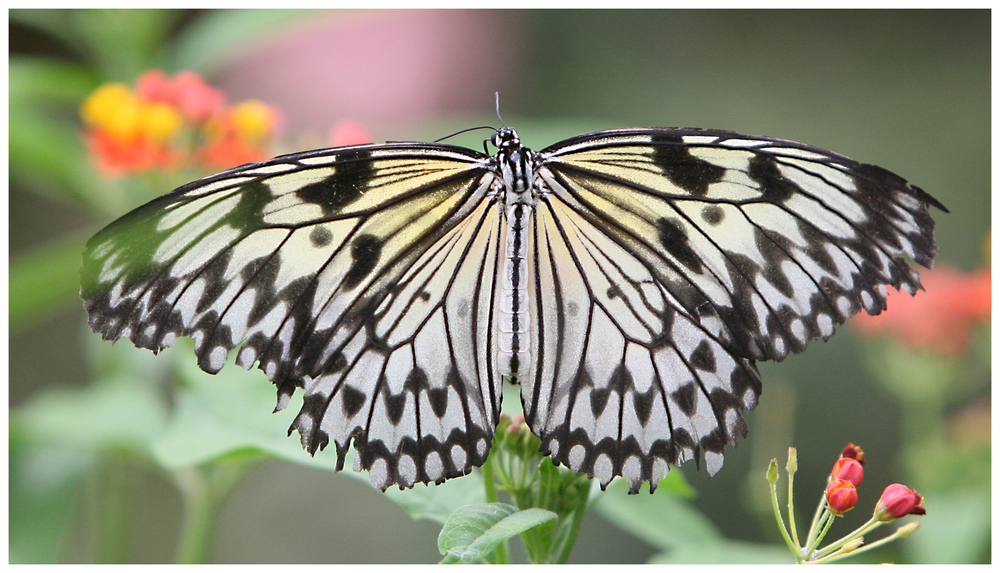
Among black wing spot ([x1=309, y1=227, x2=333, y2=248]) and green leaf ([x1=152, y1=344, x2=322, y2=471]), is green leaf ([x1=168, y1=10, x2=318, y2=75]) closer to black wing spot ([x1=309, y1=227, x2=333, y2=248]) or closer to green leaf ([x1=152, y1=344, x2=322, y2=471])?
green leaf ([x1=152, y1=344, x2=322, y2=471])

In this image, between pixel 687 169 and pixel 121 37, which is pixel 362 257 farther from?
pixel 121 37

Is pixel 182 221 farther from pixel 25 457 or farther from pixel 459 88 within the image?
pixel 459 88

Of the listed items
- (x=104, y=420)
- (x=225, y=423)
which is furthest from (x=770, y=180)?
(x=104, y=420)

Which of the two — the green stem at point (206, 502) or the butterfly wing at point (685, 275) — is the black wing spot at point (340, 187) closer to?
the butterfly wing at point (685, 275)

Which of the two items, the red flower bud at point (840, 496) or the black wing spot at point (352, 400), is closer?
the red flower bud at point (840, 496)

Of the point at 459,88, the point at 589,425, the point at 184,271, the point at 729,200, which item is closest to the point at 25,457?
the point at 184,271

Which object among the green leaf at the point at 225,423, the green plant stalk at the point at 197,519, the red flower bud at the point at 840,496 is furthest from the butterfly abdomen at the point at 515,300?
the green plant stalk at the point at 197,519
